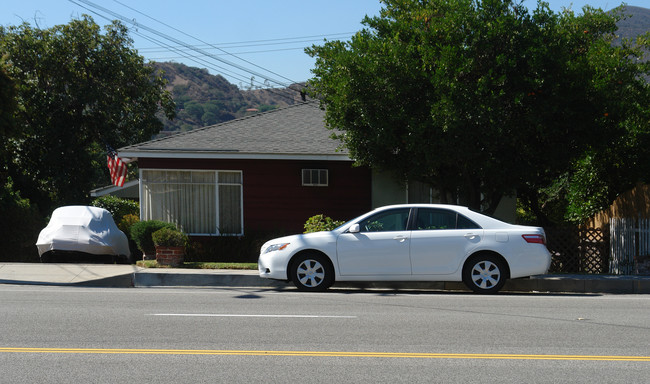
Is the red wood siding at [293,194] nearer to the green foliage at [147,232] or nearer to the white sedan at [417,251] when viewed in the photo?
the green foliage at [147,232]

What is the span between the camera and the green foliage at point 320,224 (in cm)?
1700

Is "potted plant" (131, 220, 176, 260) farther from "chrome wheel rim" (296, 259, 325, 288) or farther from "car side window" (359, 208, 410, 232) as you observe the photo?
"car side window" (359, 208, 410, 232)

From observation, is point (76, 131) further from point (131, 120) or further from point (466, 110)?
point (466, 110)

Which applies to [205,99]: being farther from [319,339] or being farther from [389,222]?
[319,339]

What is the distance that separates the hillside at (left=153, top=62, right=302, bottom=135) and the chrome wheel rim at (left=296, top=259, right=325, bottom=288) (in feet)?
334

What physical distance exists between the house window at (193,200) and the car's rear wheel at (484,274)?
833 centimetres

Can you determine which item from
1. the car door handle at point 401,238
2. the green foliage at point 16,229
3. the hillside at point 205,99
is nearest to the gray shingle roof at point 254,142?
the car door handle at point 401,238

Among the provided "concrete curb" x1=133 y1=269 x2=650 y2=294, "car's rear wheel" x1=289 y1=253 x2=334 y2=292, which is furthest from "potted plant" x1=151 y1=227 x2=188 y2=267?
"car's rear wheel" x1=289 y1=253 x2=334 y2=292

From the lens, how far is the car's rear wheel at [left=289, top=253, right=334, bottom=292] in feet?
41.0

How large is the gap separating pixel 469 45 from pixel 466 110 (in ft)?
4.90

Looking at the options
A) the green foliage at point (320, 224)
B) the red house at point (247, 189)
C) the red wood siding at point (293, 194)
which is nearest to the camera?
the green foliage at point (320, 224)

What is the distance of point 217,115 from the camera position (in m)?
127

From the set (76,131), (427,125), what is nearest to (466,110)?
(427,125)

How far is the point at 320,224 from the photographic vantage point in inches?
676
